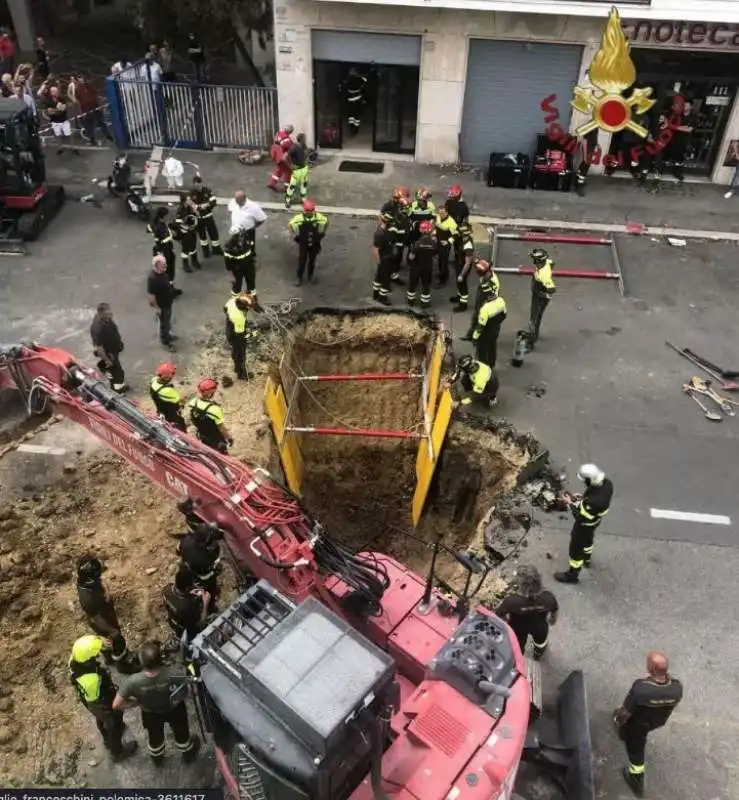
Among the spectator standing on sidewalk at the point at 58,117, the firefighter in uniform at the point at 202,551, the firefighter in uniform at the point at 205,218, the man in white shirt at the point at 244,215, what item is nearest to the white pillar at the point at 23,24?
the spectator standing on sidewalk at the point at 58,117

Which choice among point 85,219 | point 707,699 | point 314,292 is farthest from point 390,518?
point 85,219

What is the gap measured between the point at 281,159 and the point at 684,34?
9141 millimetres

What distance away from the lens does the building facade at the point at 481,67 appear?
54.6ft

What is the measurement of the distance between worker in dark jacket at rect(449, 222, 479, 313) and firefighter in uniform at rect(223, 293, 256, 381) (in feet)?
13.2

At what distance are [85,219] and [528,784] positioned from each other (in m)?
14.0

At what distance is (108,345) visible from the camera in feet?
37.1

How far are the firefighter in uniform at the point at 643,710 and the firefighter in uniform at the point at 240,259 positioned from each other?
8.95 metres

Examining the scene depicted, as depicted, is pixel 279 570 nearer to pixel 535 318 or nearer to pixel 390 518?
pixel 390 518

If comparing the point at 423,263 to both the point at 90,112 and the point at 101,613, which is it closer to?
the point at 101,613

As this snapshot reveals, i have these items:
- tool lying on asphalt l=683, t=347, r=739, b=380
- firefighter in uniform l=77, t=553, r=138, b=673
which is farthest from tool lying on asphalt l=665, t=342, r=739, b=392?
firefighter in uniform l=77, t=553, r=138, b=673

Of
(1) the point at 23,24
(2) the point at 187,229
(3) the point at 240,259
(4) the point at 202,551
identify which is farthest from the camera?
(1) the point at 23,24

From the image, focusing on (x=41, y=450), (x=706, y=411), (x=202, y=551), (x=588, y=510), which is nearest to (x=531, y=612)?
(x=588, y=510)

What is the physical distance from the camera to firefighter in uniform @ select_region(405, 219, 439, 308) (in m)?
13.3

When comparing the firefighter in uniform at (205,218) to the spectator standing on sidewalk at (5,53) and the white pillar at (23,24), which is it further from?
the white pillar at (23,24)
